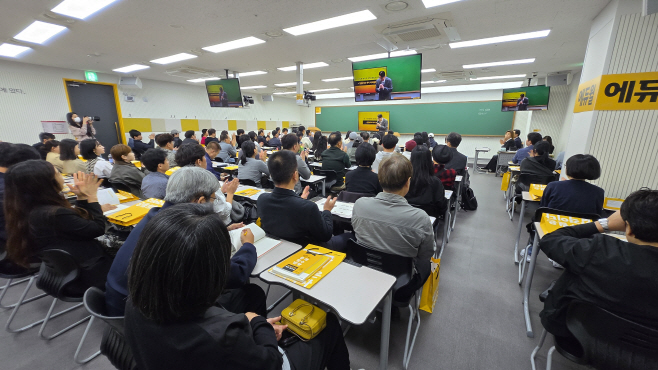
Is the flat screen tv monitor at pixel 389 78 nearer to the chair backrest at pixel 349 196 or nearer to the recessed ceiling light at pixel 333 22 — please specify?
the recessed ceiling light at pixel 333 22

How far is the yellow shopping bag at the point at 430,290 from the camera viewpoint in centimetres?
198

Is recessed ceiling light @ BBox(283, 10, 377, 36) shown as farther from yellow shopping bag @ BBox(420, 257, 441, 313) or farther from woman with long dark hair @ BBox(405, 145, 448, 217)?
yellow shopping bag @ BBox(420, 257, 441, 313)

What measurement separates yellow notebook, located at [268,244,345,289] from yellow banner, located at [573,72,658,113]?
11.9 ft

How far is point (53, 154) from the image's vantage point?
3947mm

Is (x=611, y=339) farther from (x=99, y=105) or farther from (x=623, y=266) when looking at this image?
(x=99, y=105)

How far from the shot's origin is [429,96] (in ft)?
37.3

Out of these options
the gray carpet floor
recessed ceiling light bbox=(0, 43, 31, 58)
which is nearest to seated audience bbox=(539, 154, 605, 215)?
the gray carpet floor

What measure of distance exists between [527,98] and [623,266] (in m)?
8.41

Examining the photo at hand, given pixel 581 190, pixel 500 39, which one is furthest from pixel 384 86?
pixel 581 190

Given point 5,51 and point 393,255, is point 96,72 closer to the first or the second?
point 5,51

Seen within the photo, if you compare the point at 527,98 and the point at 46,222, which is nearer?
the point at 46,222

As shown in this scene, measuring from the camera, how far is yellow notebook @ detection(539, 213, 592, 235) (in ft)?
5.91

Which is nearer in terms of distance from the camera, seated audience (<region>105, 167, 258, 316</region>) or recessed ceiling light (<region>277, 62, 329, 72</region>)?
seated audience (<region>105, 167, 258, 316</region>)

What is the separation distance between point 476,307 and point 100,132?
11078 mm
